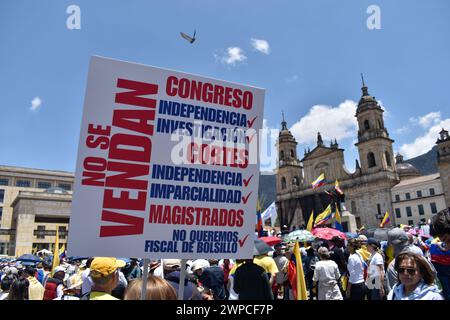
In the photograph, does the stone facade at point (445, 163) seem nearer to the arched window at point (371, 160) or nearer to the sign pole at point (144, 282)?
the arched window at point (371, 160)

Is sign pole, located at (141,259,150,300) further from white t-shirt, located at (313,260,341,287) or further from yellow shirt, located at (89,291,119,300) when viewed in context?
white t-shirt, located at (313,260,341,287)

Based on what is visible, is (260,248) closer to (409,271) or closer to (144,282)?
(409,271)

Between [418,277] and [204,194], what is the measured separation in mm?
1844

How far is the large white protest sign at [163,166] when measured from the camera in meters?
2.30

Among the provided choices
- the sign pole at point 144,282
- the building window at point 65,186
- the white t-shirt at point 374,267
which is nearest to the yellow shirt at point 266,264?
→ the white t-shirt at point 374,267

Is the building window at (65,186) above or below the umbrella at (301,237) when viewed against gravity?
above

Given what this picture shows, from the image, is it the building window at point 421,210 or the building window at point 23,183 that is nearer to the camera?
the building window at point 421,210

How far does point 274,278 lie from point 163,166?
166 inches

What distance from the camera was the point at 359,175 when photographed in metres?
54.8

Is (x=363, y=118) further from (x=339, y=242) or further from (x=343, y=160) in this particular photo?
(x=339, y=242)

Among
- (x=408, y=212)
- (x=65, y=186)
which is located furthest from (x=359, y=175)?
(x=65, y=186)
